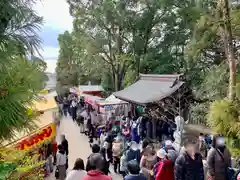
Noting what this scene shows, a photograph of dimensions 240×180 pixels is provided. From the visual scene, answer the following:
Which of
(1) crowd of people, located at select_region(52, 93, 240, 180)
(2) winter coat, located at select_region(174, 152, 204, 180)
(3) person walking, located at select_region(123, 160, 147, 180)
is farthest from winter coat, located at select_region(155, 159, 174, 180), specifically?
(3) person walking, located at select_region(123, 160, 147, 180)

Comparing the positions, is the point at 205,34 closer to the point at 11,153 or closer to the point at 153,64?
the point at 153,64

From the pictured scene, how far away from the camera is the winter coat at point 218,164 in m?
6.08

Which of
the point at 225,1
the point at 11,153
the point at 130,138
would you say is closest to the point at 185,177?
the point at 11,153

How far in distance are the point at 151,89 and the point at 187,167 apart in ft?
27.3

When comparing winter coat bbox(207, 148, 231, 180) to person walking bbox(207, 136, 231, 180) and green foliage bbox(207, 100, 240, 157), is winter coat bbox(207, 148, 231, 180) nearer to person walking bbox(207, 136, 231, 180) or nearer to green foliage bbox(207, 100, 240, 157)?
person walking bbox(207, 136, 231, 180)

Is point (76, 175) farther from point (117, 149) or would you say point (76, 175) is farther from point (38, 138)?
point (117, 149)

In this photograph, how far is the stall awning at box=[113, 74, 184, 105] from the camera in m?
12.1

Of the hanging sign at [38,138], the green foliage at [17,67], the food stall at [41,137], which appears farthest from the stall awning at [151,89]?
the green foliage at [17,67]

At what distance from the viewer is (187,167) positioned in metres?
5.74

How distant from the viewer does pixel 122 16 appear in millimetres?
21578

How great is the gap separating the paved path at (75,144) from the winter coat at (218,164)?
4533 mm

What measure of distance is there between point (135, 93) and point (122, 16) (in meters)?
7.96

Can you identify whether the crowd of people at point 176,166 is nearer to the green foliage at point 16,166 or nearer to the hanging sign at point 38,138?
the hanging sign at point 38,138

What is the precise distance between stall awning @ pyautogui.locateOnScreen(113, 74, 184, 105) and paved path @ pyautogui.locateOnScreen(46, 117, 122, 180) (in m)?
2.52
